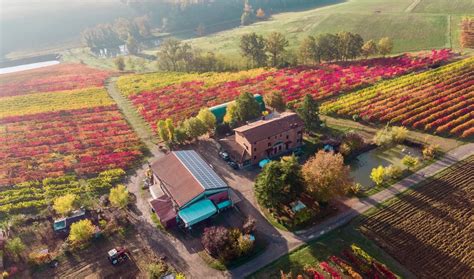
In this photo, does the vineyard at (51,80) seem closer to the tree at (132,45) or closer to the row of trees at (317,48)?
the tree at (132,45)


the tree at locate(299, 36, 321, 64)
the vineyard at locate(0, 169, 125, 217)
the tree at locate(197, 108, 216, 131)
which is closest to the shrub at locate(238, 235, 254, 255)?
the vineyard at locate(0, 169, 125, 217)

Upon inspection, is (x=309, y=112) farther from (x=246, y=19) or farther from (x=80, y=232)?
(x=246, y=19)

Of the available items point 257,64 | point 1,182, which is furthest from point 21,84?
point 257,64

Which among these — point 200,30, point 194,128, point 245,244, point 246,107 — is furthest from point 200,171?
point 200,30

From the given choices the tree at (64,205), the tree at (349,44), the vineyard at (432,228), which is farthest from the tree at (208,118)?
the tree at (349,44)

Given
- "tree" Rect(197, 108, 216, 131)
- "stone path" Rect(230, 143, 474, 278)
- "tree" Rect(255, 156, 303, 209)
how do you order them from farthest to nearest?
"tree" Rect(197, 108, 216, 131) → "tree" Rect(255, 156, 303, 209) → "stone path" Rect(230, 143, 474, 278)

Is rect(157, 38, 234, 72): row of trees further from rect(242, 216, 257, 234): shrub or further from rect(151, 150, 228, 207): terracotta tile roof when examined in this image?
rect(242, 216, 257, 234): shrub

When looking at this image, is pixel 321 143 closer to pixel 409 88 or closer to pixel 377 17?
pixel 409 88
